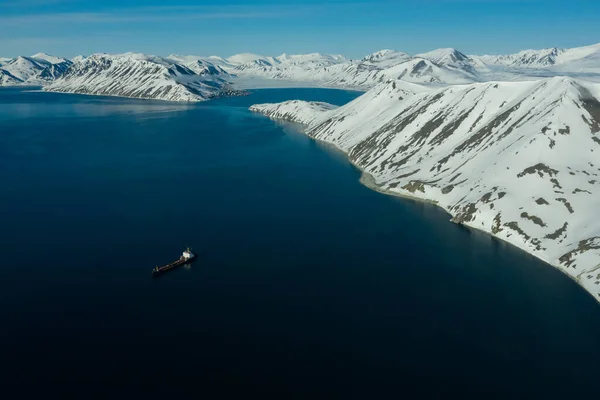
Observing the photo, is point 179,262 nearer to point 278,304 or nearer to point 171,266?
point 171,266

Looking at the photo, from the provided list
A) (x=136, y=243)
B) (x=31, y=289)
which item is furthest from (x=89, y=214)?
(x=31, y=289)

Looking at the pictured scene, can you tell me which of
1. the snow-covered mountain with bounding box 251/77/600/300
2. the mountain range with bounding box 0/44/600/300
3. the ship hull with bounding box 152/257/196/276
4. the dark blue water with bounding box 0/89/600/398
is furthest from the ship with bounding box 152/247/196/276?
the mountain range with bounding box 0/44/600/300

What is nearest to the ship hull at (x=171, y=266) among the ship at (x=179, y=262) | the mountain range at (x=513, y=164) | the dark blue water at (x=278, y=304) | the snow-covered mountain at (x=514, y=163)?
the ship at (x=179, y=262)

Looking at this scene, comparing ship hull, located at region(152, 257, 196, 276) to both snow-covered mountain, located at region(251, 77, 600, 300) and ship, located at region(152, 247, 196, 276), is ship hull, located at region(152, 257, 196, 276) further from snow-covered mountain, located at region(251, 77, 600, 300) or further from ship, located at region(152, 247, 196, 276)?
snow-covered mountain, located at region(251, 77, 600, 300)

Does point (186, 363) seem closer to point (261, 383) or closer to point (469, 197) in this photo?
point (261, 383)

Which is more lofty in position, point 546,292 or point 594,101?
point 594,101

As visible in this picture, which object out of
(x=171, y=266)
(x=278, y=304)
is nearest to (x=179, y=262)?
(x=171, y=266)
